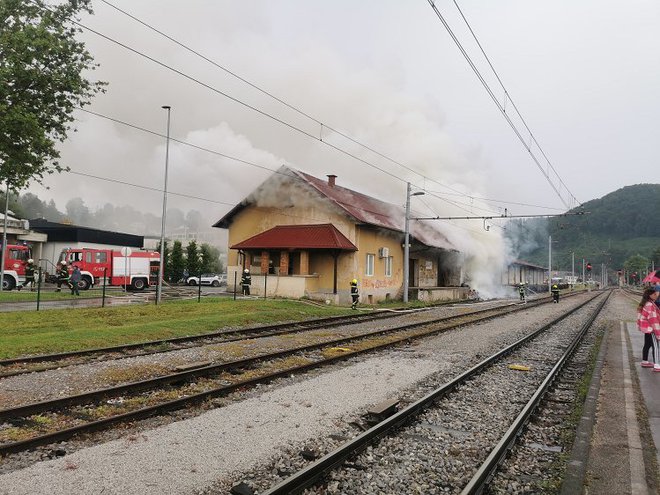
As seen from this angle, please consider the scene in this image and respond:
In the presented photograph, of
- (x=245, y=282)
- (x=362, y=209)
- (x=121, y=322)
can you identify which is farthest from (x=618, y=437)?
(x=362, y=209)

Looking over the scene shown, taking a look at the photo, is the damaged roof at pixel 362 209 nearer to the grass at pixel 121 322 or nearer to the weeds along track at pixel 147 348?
the grass at pixel 121 322

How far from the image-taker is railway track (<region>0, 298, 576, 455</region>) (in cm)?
579

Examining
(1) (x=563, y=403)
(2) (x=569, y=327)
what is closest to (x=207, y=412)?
(1) (x=563, y=403)

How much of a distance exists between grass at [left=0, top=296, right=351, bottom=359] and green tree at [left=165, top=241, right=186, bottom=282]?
102 ft

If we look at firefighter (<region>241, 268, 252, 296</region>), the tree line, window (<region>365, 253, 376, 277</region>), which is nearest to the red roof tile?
firefighter (<region>241, 268, 252, 296</region>)

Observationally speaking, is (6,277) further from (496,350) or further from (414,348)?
(496,350)

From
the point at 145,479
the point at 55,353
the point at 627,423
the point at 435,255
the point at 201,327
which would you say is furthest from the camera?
the point at 435,255

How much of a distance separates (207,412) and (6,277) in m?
29.1

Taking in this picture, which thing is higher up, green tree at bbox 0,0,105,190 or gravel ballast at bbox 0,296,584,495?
green tree at bbox 0,0,105,190

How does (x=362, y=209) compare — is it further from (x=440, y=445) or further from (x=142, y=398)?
(x=440, y=445)

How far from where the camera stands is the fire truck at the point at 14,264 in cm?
2958

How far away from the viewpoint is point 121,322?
15523mm

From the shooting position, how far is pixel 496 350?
12695mm

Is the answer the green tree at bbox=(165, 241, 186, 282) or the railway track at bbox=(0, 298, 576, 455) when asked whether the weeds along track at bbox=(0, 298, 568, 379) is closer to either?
the railway track at bbox=(0, 298, 576, 455)
